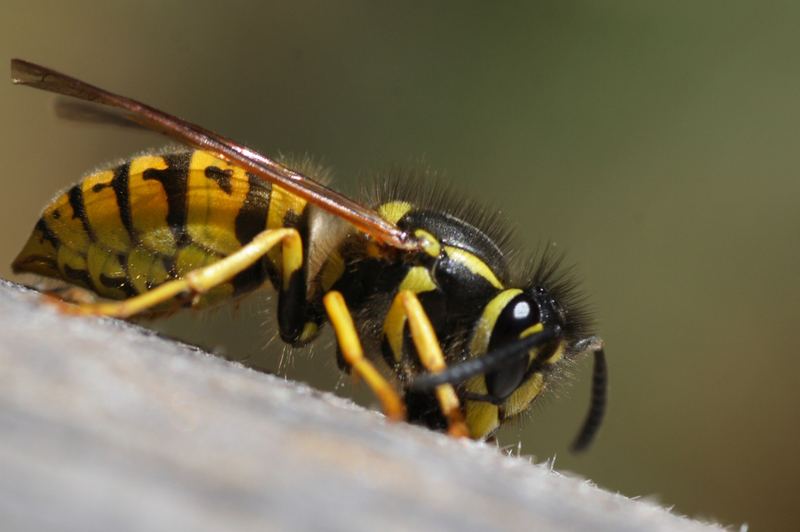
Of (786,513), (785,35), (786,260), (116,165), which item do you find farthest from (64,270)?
(785,35)

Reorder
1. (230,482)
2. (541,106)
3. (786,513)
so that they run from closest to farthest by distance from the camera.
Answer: (230,482)
(786,513)
(541,106)

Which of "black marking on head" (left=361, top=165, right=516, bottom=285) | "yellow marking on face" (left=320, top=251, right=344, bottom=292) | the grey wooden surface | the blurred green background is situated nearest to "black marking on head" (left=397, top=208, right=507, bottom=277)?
"black marking on head" (left=361, top=165, right=516, bottom=285)

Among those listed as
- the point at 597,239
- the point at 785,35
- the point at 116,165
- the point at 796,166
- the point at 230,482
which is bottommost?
the point at 230,482

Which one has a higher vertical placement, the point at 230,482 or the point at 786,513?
the point at 786,513

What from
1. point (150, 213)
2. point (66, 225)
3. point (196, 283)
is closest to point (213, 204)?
point (150, 213)

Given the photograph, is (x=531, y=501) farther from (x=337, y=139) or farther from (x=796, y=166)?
(x=796, y=166)

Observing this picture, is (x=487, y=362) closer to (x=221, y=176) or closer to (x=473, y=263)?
(x=473, y=263)

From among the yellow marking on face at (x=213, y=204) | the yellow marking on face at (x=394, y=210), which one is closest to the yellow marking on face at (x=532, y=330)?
the yellow marking on face at (x=394, y=210)
